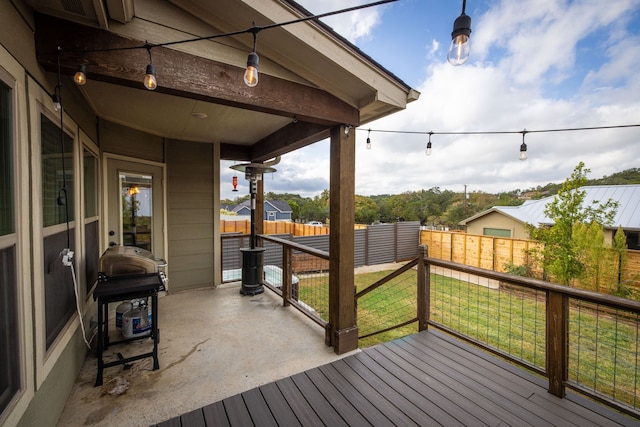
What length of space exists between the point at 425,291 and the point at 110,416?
286 centimetres

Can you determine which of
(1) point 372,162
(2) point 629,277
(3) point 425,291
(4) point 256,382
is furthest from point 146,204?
(1) point 372,162

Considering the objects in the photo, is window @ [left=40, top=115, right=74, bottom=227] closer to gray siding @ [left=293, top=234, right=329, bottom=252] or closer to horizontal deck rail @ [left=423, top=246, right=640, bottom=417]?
horizontal deck rail @ [left=423, top=246, right=640, bottom=417]

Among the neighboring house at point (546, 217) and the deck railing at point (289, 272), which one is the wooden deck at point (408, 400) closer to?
the deck railing at point (289, 272)

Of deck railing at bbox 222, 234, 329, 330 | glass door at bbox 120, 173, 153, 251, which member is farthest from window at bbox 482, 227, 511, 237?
glass door at bbox 120, 173, 153, 251

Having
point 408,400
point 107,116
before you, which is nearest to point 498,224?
point 408,400

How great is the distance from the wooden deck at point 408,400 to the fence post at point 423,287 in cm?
53

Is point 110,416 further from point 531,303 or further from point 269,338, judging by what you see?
point 531,303

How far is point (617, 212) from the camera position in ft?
30.1

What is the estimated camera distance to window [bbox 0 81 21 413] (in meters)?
1.09

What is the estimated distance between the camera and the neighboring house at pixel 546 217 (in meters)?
8.84

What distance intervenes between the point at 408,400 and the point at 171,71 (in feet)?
9.24

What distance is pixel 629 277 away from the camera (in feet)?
19.9

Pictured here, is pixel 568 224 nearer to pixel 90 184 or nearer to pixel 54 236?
pixel 54 236

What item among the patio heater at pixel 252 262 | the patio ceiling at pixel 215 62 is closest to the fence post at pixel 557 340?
the patio ceiling at pixel 215 62
